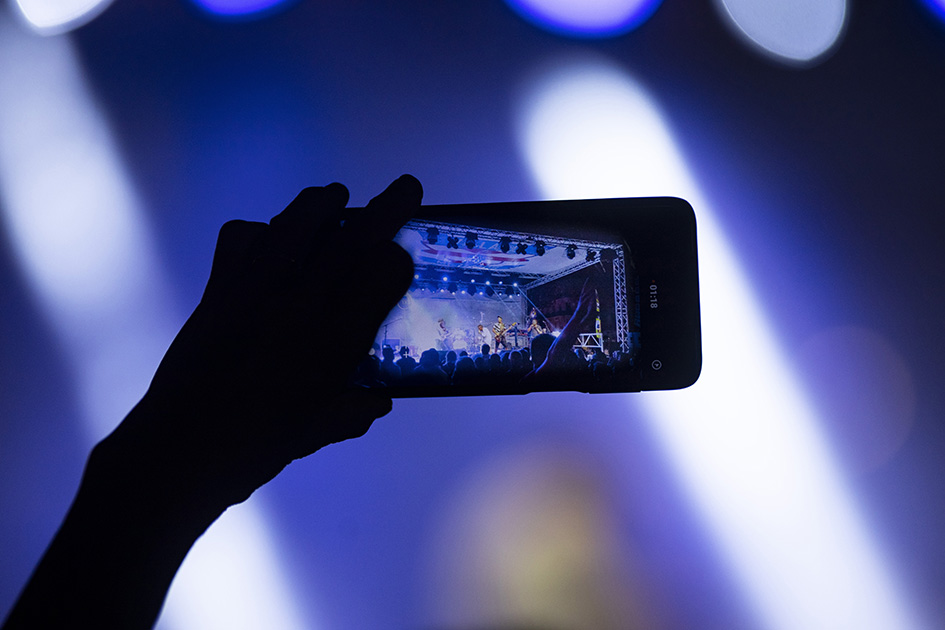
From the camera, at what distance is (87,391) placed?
52 cm

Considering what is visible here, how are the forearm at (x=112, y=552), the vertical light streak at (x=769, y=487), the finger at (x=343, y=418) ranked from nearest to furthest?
the forearm at (x=112, y=552) → the finger at (x=343, y=418) → the vertical light streak at (x=769, y=487)

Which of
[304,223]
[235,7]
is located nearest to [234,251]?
[304,223]

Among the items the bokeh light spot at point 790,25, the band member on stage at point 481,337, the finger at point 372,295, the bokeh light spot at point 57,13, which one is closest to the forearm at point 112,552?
the finger at point 372,295

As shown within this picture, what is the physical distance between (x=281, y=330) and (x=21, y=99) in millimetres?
468

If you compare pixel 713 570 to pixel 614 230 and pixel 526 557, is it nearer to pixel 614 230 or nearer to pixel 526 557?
pixel 526 557

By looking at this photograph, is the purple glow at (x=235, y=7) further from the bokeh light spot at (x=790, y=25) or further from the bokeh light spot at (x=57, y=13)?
the bokeh light spot at (x=790, y=25)

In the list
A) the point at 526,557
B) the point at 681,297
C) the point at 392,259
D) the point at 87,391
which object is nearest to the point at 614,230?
the point at 681,297

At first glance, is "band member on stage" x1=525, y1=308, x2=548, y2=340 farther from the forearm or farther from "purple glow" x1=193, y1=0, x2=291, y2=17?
"purple glow" x1=193, y1=0, x2=291, y2=17

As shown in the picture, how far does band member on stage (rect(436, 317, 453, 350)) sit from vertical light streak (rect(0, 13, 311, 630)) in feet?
0.82

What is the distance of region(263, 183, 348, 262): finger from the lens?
1.11ft

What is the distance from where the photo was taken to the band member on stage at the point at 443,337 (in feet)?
1.41

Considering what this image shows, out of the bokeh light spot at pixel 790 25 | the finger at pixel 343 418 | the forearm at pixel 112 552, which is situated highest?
the bokeh light spot at pixel 790 25

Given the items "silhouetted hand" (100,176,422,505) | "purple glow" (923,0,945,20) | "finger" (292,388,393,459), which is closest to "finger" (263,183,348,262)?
"silhouetted hand" (100,176,422,505)

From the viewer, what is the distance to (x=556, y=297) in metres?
0.44
